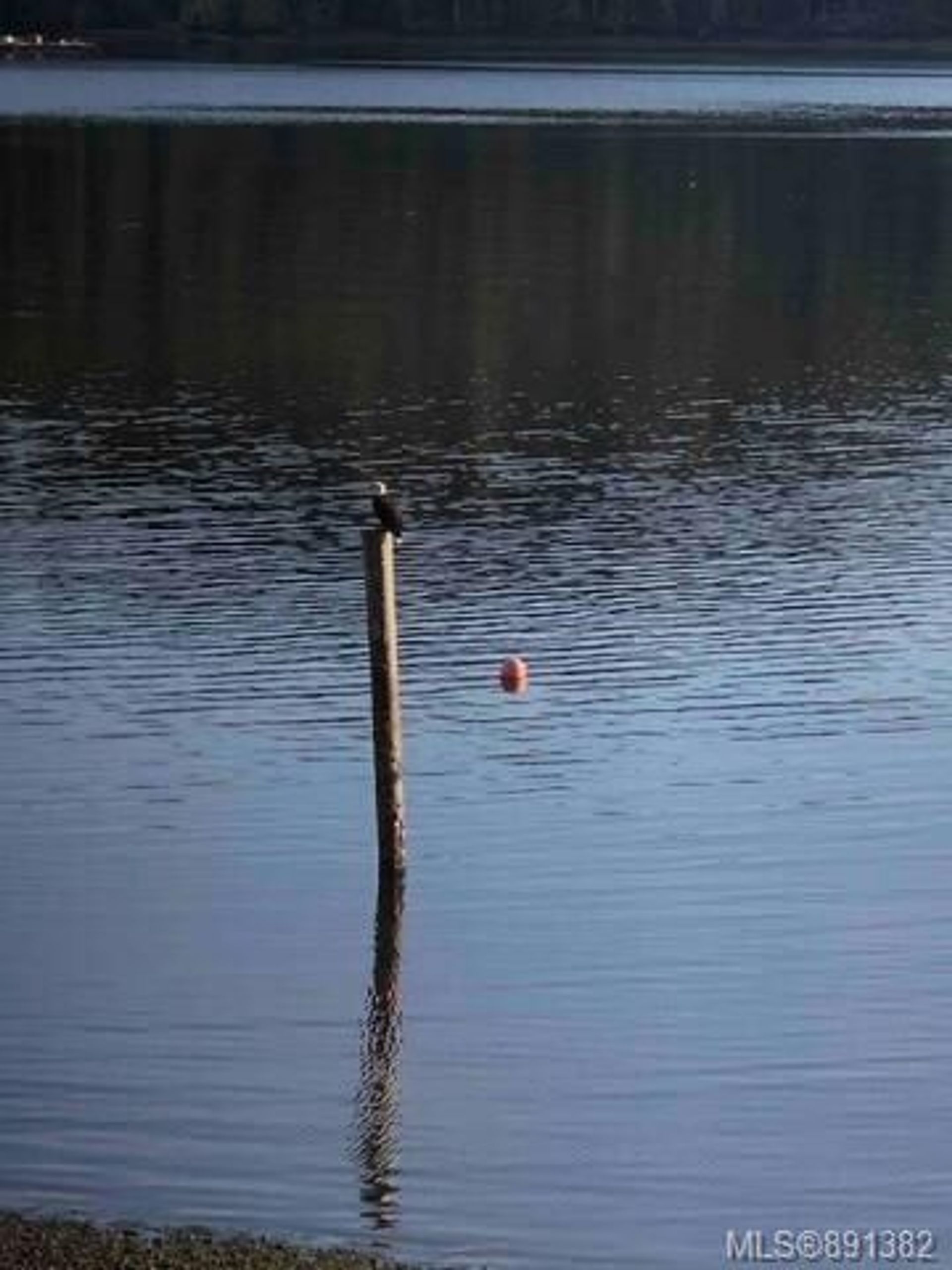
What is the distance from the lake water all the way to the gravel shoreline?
61cm

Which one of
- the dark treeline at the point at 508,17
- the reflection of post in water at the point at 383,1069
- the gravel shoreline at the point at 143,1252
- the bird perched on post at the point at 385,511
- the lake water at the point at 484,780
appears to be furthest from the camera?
the dark treeline at the point at 508,17

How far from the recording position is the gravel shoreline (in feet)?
41.3

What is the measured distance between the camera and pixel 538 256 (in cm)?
6000

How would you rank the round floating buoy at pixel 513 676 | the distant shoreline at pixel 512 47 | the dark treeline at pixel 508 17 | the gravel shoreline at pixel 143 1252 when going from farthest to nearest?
the dark treeline at pixel 508 17 < the distant shoreline at pixel 512 47 < the round floating buoy at pixel 513 676 < the gravel shoreline at pixel 143 1252

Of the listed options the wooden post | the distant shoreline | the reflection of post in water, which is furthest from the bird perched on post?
the distant shoreline

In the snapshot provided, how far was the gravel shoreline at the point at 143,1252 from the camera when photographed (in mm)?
12594

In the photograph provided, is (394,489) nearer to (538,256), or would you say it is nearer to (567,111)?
(538,256)

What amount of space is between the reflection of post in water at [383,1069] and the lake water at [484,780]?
1.2 inches

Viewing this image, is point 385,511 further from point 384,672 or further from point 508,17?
point 508,17

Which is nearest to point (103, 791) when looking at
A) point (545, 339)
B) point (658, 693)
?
point (658, 693)

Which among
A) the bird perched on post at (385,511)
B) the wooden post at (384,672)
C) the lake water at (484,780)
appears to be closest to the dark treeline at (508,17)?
the lake water at (484,780)

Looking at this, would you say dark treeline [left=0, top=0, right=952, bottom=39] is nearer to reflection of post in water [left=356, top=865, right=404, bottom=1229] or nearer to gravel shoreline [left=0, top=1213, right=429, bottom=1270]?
reflection of post in water [left=356, top=865, right=404, bottom=1229]

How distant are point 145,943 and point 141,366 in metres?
25.7

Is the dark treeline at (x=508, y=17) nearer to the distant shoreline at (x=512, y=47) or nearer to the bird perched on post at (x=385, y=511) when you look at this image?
the distant shoreline at (x=512, y=47)
